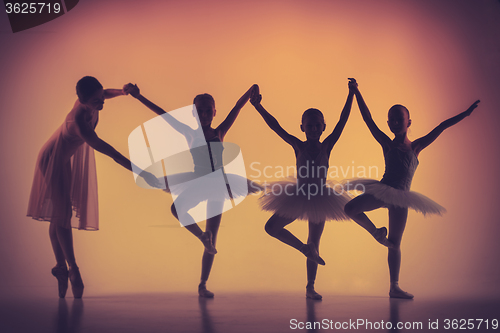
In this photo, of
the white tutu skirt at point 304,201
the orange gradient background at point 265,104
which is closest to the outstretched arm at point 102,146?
the white tutu skirt at point 304,201

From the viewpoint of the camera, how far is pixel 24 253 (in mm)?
3574

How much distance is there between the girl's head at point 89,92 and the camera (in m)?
2.71

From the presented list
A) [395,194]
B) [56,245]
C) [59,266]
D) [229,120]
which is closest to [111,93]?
[229,120]

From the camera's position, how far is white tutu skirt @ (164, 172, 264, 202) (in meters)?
2.81

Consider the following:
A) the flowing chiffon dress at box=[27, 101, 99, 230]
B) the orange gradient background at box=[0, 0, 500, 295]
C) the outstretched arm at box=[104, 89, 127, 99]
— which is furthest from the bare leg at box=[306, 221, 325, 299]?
the outstretched arm at box=[104, 89, 127, 99]

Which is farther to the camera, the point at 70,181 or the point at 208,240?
the point at 70,181

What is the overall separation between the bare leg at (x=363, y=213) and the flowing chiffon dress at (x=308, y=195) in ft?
0.29

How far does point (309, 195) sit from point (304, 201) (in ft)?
0.20

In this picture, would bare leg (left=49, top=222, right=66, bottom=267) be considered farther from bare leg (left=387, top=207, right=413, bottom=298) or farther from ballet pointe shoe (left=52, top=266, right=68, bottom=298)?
bare leg (left=387, top=207, right=413, bottom=298)

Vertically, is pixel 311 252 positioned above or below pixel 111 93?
below

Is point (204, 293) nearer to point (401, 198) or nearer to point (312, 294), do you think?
point (312, 294)

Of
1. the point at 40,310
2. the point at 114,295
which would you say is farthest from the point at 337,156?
the point at 40,310

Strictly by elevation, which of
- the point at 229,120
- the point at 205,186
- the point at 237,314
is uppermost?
the point at 229,120

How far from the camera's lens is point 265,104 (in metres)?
3.79
